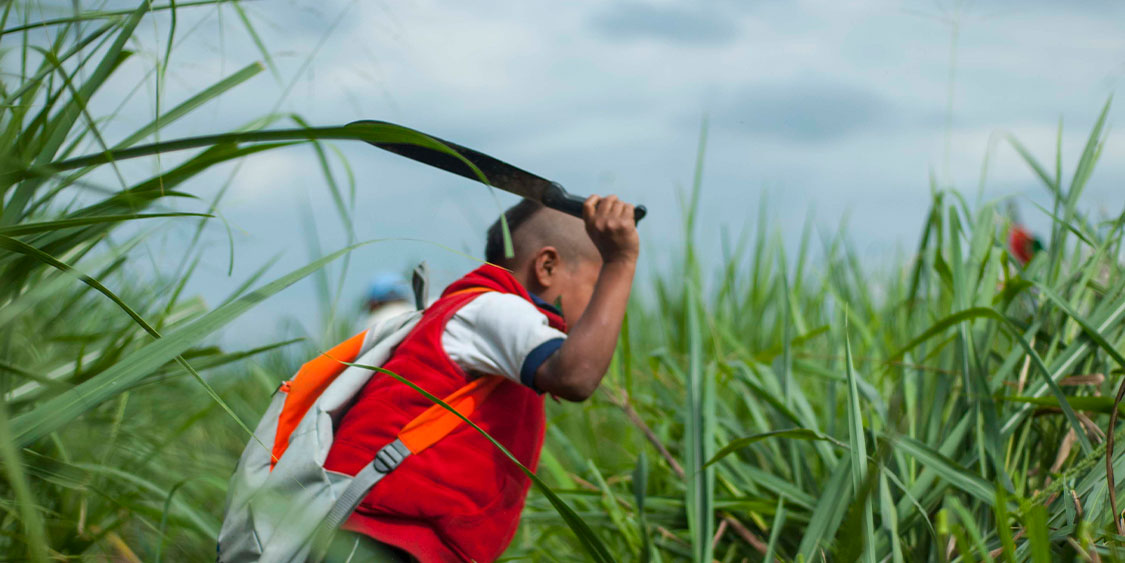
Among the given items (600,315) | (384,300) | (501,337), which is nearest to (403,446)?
(501,337)

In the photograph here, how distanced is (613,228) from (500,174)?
233 mm

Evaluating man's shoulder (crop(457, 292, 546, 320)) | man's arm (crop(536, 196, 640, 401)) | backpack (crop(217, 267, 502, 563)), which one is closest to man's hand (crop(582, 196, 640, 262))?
man's arm (crop(536, 196, 640, 401))

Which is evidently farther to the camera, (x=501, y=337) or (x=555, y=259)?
(x=555, y=259)

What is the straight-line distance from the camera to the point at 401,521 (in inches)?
53.5

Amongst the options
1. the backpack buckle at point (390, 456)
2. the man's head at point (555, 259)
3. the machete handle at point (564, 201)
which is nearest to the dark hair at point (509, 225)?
the man's head at point (555, 259)

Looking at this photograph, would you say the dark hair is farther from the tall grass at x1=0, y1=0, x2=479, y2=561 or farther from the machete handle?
the tall grass at x1=0, y1=0, x2=479, y2=561

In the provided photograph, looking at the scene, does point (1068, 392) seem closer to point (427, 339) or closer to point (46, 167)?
point (427, 339)

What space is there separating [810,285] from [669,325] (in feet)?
1.93

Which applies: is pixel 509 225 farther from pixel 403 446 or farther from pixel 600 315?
pixel 403 446

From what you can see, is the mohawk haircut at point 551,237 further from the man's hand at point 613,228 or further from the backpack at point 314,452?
the backpack at point 314,452

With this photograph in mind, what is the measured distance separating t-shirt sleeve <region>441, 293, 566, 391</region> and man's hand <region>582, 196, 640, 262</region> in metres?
0.17

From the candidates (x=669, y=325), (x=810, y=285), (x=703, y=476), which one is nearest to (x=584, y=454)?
(x=669, y=325)

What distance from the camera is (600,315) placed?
144cm

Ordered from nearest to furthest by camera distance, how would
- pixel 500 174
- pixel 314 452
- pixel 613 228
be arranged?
pixel 314 452 → pixel 500 174 → pixel 613 228
